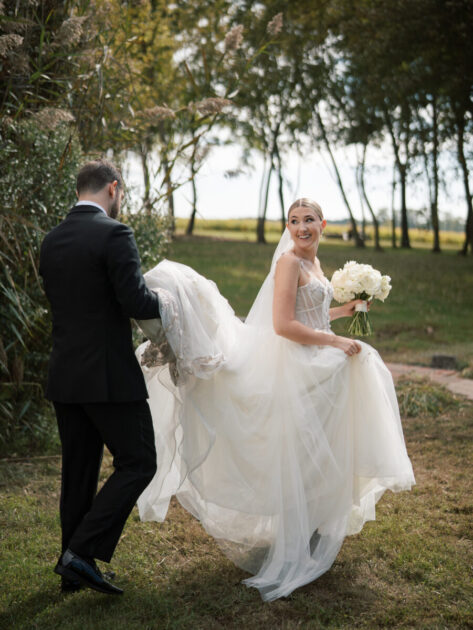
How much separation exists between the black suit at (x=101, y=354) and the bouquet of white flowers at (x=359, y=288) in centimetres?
140

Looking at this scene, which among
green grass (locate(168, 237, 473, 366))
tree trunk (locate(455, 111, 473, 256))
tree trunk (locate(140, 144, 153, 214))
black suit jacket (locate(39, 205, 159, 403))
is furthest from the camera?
tree trunk (locate(455, 111, 473, 256))

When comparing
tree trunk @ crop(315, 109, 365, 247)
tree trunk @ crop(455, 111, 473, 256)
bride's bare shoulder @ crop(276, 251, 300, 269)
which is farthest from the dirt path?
tree trunk @ crop(315, 109, 365, 247)

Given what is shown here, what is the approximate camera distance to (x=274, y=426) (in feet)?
11.5

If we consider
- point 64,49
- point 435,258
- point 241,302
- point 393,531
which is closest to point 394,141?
point 435,258

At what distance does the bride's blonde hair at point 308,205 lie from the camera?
3.83 metres

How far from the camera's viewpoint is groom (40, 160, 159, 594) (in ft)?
9.62

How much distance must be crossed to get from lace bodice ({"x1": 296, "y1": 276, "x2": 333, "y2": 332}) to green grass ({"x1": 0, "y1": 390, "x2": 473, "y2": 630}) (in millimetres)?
1424

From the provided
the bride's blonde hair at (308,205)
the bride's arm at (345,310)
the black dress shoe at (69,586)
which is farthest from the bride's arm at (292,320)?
the black dress shoe at (69,586)

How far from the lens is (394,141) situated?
90.9ft

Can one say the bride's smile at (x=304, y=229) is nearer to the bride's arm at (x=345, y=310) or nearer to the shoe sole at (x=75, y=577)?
the bride's arm at (x=345, y=310)

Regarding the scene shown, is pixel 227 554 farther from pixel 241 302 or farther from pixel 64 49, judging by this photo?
pixel 241 302

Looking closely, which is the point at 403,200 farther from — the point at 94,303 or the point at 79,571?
the point at 79,571

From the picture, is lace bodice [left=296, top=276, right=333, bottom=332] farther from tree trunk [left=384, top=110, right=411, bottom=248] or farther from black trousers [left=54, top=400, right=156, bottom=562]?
tree trunk [left=384, top=110, right=411, bottom=248]

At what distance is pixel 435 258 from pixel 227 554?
72.7 feet
